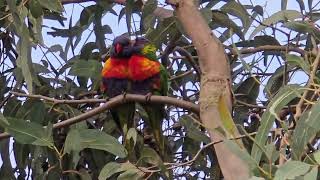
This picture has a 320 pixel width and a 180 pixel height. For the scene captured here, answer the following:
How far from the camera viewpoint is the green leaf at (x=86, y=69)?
1.85 m

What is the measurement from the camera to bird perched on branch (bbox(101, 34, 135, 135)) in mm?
1977

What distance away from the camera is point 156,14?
1.79 meters

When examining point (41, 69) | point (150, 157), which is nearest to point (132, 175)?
point (150, 157)

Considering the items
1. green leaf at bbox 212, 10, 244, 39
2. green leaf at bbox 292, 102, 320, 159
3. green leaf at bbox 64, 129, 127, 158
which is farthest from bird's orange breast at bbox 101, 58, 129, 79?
green leaf at bbox 292, 102, 320, 159

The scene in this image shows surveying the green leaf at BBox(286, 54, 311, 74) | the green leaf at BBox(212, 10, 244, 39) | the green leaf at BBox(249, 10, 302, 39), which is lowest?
the green leaf at BBox(286, 54, 311, 74)

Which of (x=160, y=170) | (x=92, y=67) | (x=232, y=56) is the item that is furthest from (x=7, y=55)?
(x=160, y=170)

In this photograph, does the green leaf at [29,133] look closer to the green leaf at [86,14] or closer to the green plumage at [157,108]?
the green plumage at [157,108]

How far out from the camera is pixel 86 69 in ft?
6.24

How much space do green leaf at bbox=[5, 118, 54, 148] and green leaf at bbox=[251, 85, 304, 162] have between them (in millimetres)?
520

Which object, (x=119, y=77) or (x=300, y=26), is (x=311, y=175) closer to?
(x=300, y=26)

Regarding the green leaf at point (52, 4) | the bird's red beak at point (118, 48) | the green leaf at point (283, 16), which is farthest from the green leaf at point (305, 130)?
the bird's red beak at point (118, 48)

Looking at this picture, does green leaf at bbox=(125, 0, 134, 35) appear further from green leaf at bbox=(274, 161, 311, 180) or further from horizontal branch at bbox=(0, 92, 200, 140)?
green leaf at bbox=(274, 161, 311, 180)

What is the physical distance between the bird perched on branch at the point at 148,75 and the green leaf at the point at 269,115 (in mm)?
861

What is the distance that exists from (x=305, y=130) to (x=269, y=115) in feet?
0.20
